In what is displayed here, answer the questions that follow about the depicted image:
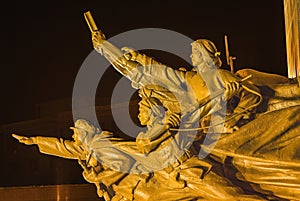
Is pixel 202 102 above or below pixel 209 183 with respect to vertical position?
above

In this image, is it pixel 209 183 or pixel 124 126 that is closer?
pixel 209 183

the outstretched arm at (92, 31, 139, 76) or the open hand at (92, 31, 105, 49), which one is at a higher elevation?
the open hand at (92, 31, 105, 49)

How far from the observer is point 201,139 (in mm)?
2885

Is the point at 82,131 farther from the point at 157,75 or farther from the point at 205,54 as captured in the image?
the point at 205,54

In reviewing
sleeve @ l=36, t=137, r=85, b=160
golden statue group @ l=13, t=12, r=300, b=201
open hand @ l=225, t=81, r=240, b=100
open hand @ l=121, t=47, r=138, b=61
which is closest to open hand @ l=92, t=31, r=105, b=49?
golden statue group @ l=13, t=12, r=300, b=201

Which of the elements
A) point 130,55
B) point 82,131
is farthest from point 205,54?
point 82,131

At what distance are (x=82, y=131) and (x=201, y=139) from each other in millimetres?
524

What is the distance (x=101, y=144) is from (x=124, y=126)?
937 millimetres

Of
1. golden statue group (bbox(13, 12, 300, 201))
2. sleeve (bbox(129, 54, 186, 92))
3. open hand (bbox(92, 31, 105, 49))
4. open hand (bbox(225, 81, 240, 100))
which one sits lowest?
golden statue group (bbox(13, 12, 300, 201))

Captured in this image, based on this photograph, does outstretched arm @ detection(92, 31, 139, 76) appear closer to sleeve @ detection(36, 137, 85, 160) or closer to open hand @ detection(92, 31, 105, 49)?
open hand @ detection(92, 31, 105, 49)

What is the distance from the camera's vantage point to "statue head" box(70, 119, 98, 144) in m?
3.01

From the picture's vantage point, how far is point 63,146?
10.0 feet

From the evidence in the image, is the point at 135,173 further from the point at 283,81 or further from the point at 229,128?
the point at 283,81

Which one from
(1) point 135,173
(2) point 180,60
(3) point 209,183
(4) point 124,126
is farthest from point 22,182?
(3) point 209,183
